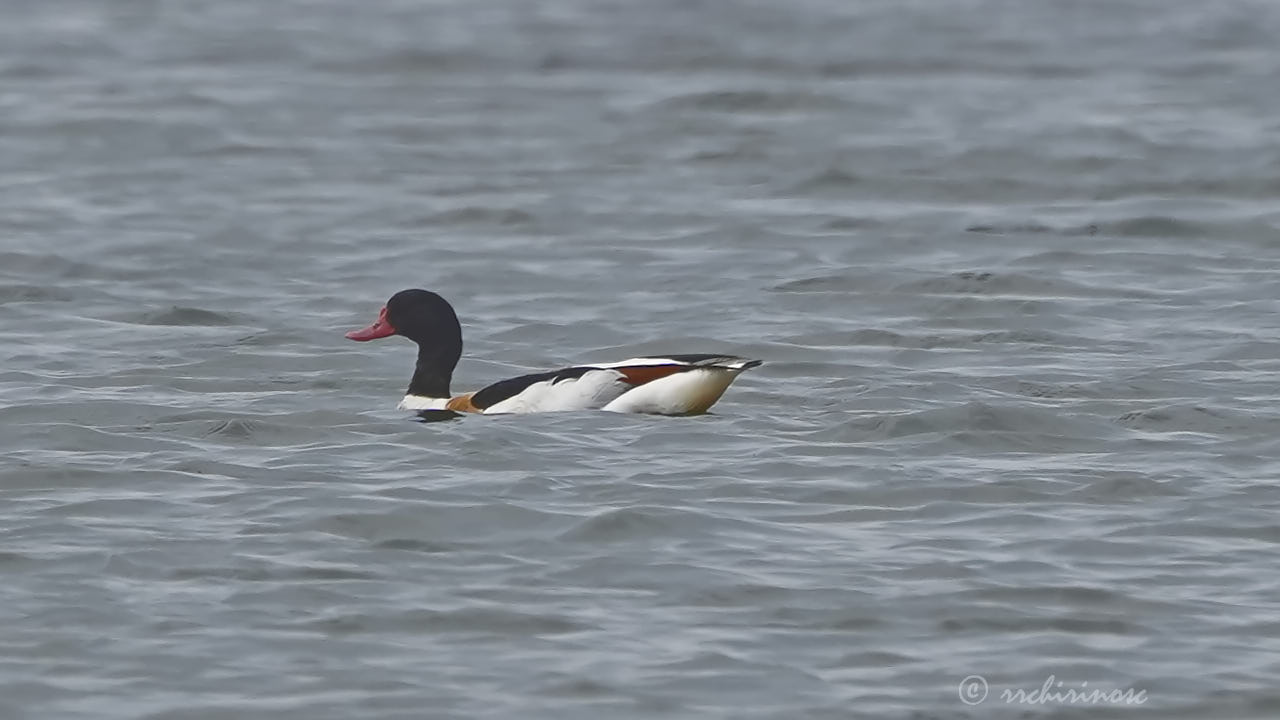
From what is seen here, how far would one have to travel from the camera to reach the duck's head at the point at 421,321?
13.8 meters

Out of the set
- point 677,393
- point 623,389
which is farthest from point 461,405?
point 677,393

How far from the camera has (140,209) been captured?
816 inches

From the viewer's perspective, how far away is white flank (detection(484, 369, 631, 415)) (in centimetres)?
1289

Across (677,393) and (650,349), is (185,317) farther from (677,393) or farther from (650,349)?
(677,393)

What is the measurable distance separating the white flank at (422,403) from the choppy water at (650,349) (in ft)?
0.84

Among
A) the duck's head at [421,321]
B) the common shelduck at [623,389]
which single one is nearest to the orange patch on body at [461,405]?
the common shelduck at [623,389]

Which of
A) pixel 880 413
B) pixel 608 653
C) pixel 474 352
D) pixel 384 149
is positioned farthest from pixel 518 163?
pixel 608 653

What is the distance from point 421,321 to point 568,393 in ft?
4.03

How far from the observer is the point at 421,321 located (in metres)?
13.8

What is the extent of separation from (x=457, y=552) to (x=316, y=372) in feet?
15.2

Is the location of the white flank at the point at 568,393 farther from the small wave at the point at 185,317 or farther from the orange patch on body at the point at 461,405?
the small wave at the point at 185,317

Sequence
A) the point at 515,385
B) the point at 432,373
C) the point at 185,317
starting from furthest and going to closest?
the point at 185,317
the point at 432,373
the point at 515,385

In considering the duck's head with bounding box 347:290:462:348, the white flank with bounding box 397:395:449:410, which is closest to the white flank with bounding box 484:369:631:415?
the white flank with bounding box 397:395:449:410

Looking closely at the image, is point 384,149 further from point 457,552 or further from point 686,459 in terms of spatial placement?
point 457,552
